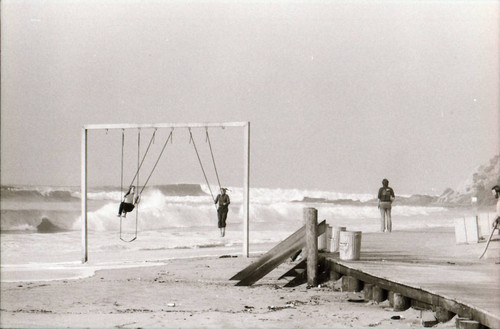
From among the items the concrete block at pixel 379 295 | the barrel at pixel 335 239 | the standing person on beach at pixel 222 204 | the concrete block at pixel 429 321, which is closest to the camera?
the concrete block at pixel 429 321

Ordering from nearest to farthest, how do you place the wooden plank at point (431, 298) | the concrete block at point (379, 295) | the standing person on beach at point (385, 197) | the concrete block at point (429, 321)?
the wooden plank at point (431, 298), the concrete block at point (429, 321), the concrete block at point (379, 295), the standing person on beach at point (385, 197)

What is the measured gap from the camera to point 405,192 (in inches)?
3787

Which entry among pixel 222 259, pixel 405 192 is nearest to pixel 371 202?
pixel 405 192

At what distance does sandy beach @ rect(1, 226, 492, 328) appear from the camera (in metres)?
9.56

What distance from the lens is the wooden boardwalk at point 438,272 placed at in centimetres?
831

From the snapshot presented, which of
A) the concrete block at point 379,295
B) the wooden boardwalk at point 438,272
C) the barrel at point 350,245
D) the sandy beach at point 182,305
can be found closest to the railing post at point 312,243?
the sandy beach at point 182,305

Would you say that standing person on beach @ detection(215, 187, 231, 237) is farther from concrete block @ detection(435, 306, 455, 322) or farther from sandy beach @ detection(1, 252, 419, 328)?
concrete block @ detection(435, 306, 455, 322)

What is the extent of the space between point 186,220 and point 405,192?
57.1 m

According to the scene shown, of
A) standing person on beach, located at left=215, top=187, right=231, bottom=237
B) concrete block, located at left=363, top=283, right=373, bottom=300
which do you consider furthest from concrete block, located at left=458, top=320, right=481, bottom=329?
standing person on beach, located at left=215, top=187, right=231, bottom=237

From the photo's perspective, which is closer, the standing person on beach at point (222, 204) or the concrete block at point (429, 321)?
the concrete block at point (429, 321)

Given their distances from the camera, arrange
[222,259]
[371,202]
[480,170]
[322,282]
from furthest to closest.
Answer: [371,202]
[480,170]
[222,259]
[322,282]

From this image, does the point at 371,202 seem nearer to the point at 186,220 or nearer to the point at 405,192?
the point at 405,192

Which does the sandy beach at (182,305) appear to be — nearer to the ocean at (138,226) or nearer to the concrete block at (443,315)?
the concrete block at (443,315)

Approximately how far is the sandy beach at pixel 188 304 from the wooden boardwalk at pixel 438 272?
374 mm
